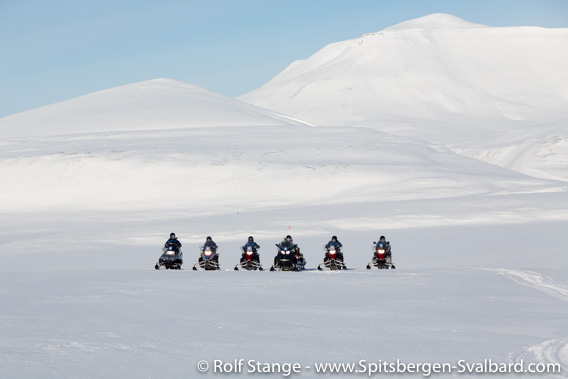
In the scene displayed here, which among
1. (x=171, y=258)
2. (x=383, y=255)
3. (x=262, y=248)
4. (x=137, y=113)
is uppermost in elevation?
(x=137, y=113)

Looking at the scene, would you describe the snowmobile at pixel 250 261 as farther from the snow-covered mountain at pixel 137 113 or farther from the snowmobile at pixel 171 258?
the snow-covered mountain at pixel 137 113

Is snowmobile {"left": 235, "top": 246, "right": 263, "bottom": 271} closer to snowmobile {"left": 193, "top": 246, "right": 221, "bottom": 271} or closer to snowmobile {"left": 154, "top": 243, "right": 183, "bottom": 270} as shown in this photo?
snowmobile {"left": 193, "top": 246, "right": 221, "bottom": 271}

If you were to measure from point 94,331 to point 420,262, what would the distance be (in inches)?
755

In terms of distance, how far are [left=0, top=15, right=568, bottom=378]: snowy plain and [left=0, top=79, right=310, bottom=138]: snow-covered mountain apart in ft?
2.58

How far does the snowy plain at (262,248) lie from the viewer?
28.7ft

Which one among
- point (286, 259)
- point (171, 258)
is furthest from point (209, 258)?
point (286, 259)

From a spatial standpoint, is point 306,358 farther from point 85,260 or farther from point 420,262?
point 85,260

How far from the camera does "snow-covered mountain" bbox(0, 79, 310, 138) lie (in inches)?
3893

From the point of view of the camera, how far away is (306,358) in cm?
823

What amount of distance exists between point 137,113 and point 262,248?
77367mm

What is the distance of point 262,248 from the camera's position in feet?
103

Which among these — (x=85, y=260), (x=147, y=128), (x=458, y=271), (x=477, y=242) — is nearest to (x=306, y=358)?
(x=458, y=271)

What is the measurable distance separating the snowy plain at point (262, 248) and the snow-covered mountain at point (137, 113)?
2.58 ft

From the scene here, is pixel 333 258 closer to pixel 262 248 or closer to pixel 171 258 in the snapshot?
pixel 171 258
